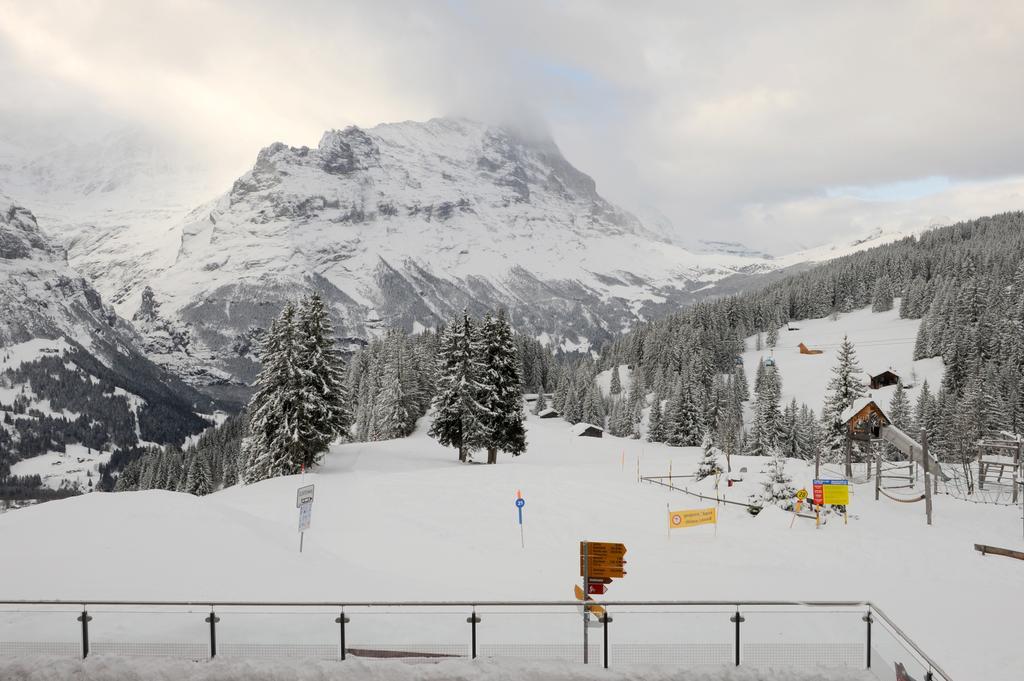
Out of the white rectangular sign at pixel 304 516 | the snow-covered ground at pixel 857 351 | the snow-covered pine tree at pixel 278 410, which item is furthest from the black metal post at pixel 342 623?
the snow-covered ground at pixel 857 351

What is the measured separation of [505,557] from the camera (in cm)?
2211

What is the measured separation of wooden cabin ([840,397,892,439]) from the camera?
35.4 metres

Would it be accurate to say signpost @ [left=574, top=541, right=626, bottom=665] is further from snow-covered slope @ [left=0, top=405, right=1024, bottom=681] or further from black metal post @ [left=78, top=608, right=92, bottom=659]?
black metal post @ [left=78, top=608, right=92, bottom=659]

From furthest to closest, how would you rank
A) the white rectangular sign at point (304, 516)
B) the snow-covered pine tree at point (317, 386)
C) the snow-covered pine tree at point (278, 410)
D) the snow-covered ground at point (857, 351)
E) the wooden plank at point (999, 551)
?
1. the snow-covered ground at point (857, 351)
2. the snow-covered pine tree at point (317, 386)
3. the snow-covered pine tree at point (278, 410)
4. the wooden plank at point (999, 551)
5. the white rectangular sign at point (304, 516)

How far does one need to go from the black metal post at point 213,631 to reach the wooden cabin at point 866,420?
3547cm

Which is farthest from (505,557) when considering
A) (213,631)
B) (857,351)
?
(857,351)

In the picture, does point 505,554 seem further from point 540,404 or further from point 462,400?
point 540,404

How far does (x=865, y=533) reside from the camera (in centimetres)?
2472

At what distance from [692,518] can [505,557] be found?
8358 mm

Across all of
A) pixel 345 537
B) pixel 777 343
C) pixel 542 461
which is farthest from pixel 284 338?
pixel 777 343

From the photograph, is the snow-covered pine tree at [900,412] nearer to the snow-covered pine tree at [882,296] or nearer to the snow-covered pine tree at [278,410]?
the snow-covered pine tree at [278,410]

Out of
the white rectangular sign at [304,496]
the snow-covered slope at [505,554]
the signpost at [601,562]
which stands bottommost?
the snow-covered slope at [505,554]

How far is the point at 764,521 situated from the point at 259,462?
30.4m

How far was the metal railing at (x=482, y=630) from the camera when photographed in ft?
32.8
